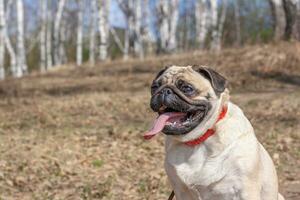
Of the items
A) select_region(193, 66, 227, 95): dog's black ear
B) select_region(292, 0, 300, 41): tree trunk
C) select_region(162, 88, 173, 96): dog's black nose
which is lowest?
select_region(292, 0, 300, 41): tree trunk

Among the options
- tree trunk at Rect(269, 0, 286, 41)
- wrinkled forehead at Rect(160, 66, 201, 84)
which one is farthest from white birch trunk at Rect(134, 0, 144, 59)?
wrinkled forehead at Rect(160, 66, 201, 84)

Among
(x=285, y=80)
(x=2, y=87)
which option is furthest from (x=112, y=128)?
(x=2, y=87)

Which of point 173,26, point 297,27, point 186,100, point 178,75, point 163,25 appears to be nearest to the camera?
point 186,100

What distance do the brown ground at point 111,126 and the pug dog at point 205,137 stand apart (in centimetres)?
211

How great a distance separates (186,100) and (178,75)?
0.70 ft

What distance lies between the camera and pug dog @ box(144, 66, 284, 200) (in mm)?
3865

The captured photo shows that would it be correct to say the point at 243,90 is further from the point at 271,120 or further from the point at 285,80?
the point at 271,120

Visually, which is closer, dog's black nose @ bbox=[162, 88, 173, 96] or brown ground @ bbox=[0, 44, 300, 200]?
dog's black nose @ bbox=[162, 88, 173, 96]

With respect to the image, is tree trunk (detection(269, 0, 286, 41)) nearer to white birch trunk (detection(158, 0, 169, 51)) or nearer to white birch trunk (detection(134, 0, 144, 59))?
white birch trunk (detection(158, 0, 169, 51))

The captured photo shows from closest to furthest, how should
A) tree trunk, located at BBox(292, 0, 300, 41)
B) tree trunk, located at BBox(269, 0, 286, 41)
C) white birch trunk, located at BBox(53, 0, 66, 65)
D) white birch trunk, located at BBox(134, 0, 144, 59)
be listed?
tree trunk, located at BBox(292, 0, 300, 41) → tree trunk, located at BBox(269, 0, 286, 41) → white birch trunk, located at BBox(134, 0, 144, 59) → white birch trunk, located at BBox(53, 0, 66, 65)

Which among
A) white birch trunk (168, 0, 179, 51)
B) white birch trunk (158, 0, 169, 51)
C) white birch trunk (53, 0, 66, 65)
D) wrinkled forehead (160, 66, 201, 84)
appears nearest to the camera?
wrinkled forehead (160, 66, 201, 84)

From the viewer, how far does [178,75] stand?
3959 mm

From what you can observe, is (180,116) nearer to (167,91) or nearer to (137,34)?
(167,91)

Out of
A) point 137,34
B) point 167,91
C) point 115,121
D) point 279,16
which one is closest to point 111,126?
point 115,121
